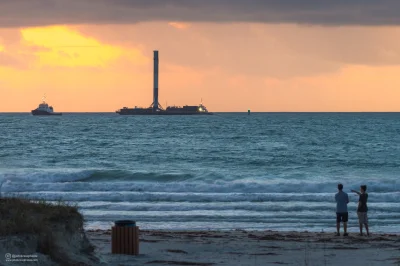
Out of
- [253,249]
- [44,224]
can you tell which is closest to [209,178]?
[253,249]

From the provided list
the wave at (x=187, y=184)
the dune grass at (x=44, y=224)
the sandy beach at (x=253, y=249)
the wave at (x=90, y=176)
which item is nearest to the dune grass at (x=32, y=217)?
the dune grass at (x=44, y=224)

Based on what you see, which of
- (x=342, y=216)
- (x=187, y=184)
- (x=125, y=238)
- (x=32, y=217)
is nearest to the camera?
(x=32, y=217)

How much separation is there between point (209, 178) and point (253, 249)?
24.6m

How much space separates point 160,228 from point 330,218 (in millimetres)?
6115

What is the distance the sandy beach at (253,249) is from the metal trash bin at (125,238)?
8.0 inches

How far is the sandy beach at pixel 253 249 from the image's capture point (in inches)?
662

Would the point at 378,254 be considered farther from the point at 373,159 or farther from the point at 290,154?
the point at 290,154

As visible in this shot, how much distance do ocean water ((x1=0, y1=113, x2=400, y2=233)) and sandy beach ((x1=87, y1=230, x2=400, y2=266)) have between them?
332 centimetres

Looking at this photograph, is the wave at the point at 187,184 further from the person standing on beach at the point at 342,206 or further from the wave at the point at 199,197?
the person standing on beach at the point at 342,206

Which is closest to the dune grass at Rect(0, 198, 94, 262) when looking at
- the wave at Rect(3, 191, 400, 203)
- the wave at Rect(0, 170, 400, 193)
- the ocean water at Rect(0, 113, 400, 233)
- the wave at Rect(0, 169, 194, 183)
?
the ocean water at Rect(0, 113, 400, 233)

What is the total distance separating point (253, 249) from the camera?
735 inches

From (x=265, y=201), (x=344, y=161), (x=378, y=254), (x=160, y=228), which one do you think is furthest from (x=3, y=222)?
(x=344, y=161)

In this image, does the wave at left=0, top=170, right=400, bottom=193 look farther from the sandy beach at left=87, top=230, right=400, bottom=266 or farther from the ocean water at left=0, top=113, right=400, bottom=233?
the sandy beach at left=87, top=230, right=400, bottom=266

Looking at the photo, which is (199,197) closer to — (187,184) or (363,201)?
(187,184)
